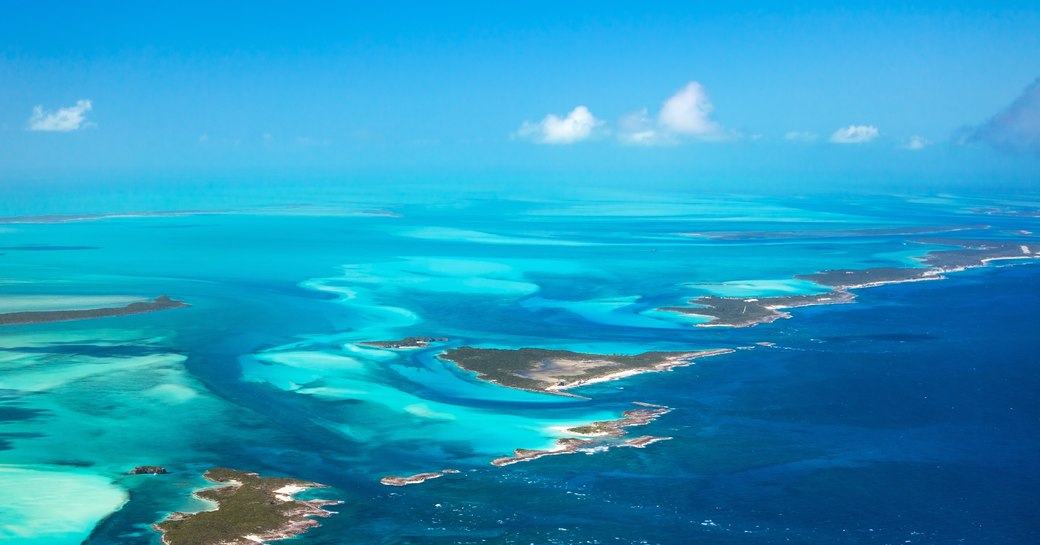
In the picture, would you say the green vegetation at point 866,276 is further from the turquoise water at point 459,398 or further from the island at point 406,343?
the island at point 406,343

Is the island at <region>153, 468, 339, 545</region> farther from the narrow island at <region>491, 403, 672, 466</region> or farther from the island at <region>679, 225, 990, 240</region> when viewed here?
the island at <region>679, 225, 990, 240</region>

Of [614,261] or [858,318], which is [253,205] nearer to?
[614,261]

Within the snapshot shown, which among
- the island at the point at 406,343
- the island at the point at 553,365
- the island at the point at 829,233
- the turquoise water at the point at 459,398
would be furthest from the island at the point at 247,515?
the island at the point at 829,233

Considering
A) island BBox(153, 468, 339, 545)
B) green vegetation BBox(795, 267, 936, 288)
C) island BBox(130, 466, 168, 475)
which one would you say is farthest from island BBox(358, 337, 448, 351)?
green vegetation BBox(795, 267, 936, 288)

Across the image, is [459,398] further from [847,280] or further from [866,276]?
Result: [866,276]

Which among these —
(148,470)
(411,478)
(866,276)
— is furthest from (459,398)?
(866,276)
